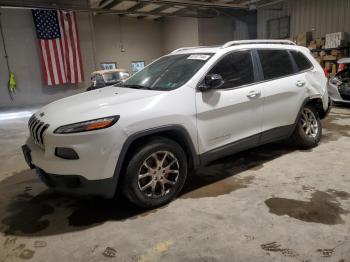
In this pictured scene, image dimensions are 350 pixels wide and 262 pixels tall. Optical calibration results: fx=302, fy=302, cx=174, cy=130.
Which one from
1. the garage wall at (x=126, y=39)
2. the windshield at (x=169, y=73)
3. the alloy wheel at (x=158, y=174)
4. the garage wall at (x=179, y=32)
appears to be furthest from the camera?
the garage wall at (x=126, y=39)

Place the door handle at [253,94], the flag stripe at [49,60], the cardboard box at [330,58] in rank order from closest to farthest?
the door handle at [253,94] < the cardboard box at [330,58] < the flag stripe at [49,60]

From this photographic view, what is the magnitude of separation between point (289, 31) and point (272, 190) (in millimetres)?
11679

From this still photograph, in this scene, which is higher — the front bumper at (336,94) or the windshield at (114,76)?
the windshield at (114,76)

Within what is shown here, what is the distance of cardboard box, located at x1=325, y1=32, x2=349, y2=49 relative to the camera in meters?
10.3

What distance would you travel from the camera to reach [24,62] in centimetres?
1220

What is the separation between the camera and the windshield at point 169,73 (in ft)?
10.2

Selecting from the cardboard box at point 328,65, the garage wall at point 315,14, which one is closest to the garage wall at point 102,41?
the garage wall at point 315,14

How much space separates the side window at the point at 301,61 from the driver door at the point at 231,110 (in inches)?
35.8

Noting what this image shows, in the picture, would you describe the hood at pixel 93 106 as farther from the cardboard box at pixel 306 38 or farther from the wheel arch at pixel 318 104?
the cardboard box at pixel 306 38

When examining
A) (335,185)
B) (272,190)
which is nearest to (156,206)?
(272,190)

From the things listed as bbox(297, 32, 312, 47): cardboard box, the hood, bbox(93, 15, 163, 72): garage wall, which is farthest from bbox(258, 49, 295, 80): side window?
bbox(93, 15, 163, 72): garage wall

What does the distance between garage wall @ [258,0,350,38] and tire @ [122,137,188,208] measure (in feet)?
34.9

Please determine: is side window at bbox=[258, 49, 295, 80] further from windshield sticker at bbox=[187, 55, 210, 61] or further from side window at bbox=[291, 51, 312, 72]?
windshield sticker at bbox=[187, 55, 210, 61]

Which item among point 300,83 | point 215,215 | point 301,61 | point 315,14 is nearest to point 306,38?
point 315,14
